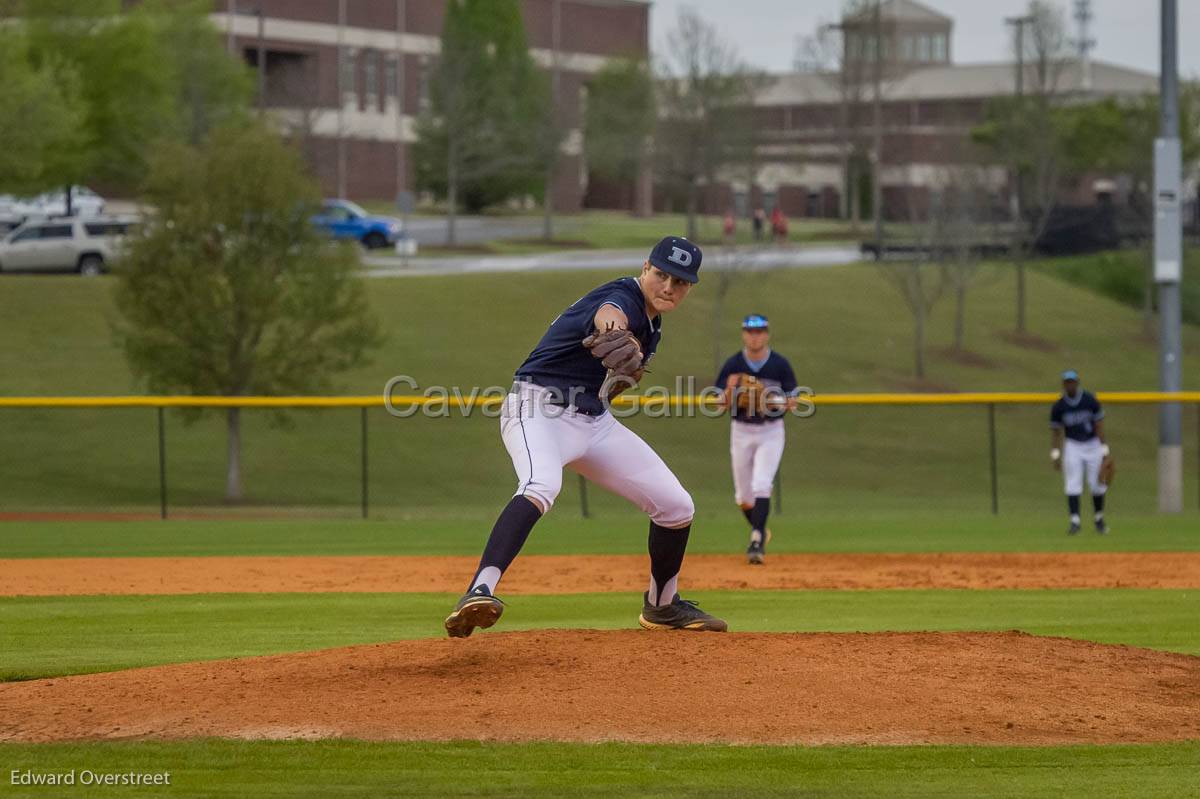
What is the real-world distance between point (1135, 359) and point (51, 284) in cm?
2803

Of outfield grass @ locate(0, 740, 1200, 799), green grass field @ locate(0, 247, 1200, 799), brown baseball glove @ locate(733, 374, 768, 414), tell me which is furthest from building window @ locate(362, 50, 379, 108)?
outfield grass @ locate(0, 740, 1200, 799)

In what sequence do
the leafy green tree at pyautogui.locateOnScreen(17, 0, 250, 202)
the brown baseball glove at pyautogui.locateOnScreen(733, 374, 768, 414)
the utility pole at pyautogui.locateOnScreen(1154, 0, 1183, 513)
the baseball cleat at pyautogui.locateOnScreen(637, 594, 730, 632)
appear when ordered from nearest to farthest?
the baseball cleat at pyautogui.locateOnScreen(637, 594, 730, 632)
the brown baseball glove at pyautogui.locateOnScreen(733, 374, 768, 414)
the utility pole at pyautogui.locateOnScreen(1154, 0, 1183, 513)
the leafy green tree at pyautogui.locateOnScreen(17, 0, 250, 202)

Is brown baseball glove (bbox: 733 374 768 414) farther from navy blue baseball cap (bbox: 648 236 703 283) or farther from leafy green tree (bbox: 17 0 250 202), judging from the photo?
leafy green tree (bbox: 17 0 250 202)

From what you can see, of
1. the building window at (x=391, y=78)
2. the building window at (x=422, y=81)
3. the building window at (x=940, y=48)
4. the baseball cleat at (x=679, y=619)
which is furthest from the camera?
the building window at (x=940, y=48)

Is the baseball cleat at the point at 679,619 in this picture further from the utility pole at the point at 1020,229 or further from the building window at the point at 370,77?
the building window at the point at 370,77

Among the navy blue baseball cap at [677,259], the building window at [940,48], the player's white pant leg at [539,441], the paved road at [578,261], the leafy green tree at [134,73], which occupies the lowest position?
the player's white pant leg at [539,441]

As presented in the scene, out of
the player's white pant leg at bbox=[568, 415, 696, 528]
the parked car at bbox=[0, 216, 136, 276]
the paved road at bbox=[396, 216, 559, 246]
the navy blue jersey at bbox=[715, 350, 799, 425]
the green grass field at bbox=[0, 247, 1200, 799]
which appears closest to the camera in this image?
the green grass field at bbox=[0, 247, 1200, 799]

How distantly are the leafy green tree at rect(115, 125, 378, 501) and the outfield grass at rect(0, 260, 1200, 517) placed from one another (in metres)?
1.53

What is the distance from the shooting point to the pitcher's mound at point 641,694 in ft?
19.6

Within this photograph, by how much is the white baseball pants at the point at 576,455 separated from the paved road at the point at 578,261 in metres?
33.6

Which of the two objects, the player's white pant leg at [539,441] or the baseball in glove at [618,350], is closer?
the baseball in glove at [618,350]

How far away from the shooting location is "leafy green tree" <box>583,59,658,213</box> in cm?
6057

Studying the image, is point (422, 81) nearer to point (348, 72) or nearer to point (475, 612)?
point (348, 72)

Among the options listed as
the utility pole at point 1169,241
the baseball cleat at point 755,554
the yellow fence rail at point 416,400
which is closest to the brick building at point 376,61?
the yellow fence rail at point 416,400
